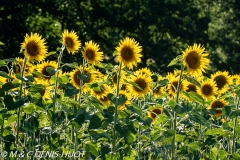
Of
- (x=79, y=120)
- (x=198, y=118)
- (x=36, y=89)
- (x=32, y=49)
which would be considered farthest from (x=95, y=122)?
(x=32, y=49)

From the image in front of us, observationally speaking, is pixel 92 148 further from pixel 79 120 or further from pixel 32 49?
pixel 32 49

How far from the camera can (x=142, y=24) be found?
28422mm

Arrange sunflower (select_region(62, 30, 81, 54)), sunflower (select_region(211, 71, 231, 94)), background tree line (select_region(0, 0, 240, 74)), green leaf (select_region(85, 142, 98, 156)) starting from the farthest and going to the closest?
background tree line (select_region(0, 0, 240, 74)) → sunflower (select_region(211, 71, 231, 94)) → sunflower (select_region(62, 30, 81, 54)) → green leaf (select_region(85, 142, 98, 156))

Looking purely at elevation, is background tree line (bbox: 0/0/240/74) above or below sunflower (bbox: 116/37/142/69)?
above

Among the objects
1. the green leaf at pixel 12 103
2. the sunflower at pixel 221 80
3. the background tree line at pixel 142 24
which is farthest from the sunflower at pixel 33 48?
the background tree line at pixel 142 24

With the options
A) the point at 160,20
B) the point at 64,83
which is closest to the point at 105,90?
the point at 64,83

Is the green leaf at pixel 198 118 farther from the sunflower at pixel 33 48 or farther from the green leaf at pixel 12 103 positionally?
the sunflower at pixel 33 48

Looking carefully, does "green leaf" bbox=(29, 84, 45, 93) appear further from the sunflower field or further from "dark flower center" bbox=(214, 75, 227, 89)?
"dark flower center" bbox=(214, 75, 227, 89)

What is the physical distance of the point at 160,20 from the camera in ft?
95.0

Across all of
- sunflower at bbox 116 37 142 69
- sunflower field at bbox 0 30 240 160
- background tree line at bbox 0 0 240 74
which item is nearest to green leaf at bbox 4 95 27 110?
sunflower field at bbox 0 30 240 160

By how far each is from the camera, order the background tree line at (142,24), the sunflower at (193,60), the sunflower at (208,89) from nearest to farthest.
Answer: the sunflower at (193,60) < the sunflower at (208,89) < the background tree line at (142,24)

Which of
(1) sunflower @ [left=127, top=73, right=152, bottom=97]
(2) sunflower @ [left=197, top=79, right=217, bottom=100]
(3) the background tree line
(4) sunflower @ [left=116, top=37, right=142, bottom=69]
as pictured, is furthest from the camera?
(3) the background tree line

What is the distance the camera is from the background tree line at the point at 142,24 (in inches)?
965

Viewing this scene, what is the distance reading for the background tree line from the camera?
24500 millimetres
